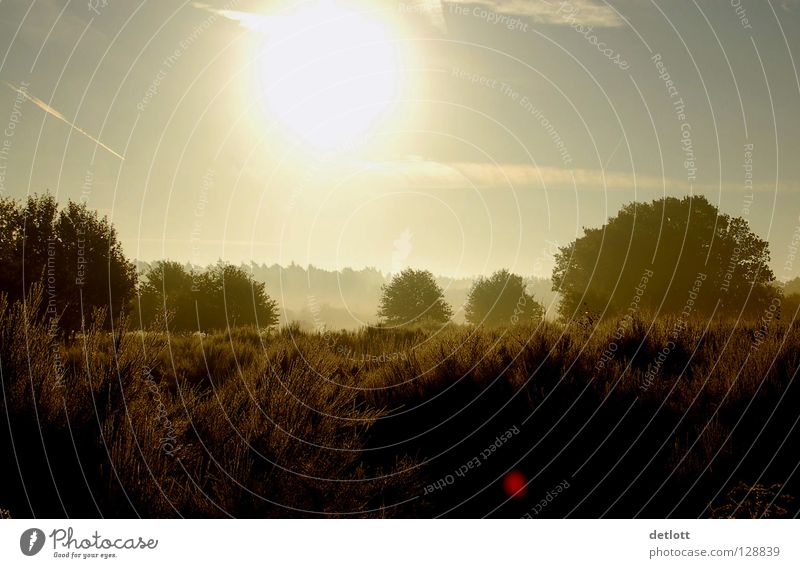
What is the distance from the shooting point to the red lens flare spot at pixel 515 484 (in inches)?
256

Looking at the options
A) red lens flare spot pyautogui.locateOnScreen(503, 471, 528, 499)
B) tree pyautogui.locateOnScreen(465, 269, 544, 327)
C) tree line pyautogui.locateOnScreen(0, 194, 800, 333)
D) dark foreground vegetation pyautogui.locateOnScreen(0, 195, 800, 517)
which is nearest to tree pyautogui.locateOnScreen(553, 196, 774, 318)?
tree line pyautogui.locateOnScreen(0, 194, 800, 333)

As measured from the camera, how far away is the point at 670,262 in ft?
121

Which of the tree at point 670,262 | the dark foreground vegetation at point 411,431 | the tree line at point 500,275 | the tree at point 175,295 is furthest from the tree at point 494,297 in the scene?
the dark foreground vegetation at point 411,431

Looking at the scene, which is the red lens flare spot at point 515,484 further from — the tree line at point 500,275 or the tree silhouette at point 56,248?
the tree silhouette at point 56,248

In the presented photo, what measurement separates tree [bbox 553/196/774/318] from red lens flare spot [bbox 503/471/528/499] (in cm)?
2628

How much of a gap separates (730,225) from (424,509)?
106 feet

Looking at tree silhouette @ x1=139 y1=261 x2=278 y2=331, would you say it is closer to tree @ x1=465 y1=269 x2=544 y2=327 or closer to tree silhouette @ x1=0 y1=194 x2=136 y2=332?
tree silhouette @ x1=0 y1=194 x2=136 y2=332

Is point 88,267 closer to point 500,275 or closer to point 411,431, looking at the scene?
point 411,431

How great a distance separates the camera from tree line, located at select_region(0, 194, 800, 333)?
26781mm

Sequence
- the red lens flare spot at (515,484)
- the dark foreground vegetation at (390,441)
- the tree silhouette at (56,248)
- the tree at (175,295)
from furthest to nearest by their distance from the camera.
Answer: the tree at (175,295) → the tree silhouette at (56,248) → the red lens flare spot at (515,484) → the dark foreground vegetation at (390,441)

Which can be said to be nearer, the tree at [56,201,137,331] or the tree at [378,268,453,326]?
the tree at [56,201,137,331]

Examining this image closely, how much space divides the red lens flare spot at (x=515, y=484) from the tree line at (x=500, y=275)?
42.9ft

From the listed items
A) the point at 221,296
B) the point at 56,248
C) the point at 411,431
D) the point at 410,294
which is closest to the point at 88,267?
the point at 56,248
